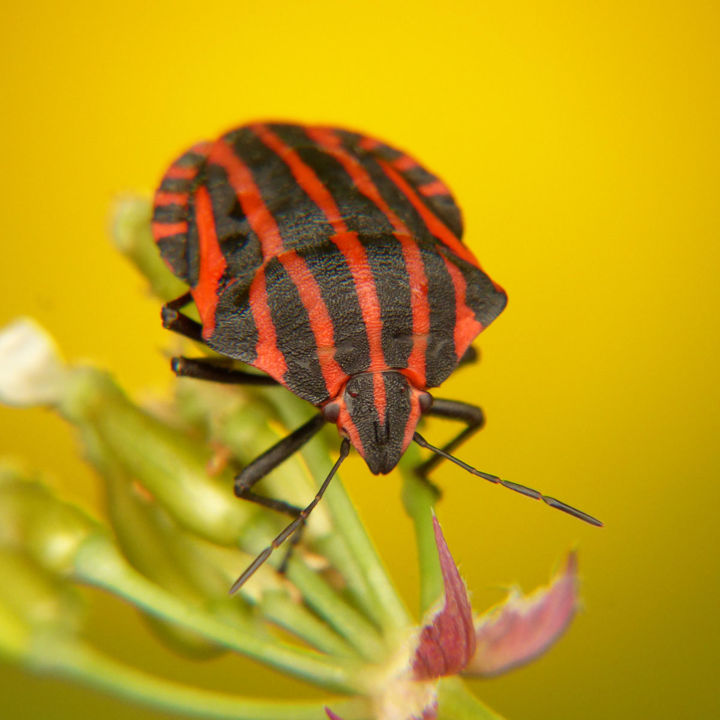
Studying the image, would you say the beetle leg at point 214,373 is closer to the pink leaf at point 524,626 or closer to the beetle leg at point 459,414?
the beetle leg at point 459,414

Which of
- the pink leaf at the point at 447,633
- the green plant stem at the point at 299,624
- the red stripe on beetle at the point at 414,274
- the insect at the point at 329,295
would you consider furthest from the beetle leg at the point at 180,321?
the pink leaf at the point at 447,633

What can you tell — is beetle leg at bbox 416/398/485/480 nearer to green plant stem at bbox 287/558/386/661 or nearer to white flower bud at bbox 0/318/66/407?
green plant stem at bbox 287/558/386/661

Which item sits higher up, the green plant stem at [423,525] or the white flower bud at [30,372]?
the white flower bud at [30,372]

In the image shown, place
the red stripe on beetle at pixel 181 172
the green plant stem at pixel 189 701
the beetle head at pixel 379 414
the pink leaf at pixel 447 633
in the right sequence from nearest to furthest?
the pink leaf at pixel 447 633, the green plant stem at pixel 189 701, the beetle head at pixel 379 414, the red stripe on beetle at pixel 181 172

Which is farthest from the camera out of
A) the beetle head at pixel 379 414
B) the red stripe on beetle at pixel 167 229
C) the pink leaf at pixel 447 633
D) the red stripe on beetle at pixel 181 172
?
→ the red stripe on beetle at pixel 181 172

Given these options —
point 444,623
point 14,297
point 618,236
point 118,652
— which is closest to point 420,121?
point 618,236

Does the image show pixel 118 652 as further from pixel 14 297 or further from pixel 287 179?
pixel 287 179

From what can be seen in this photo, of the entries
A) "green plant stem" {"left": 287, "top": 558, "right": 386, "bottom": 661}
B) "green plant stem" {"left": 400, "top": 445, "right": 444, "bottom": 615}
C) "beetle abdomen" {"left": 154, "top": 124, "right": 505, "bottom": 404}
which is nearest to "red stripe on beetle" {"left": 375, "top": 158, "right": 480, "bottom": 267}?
"beetle abdomen" {"left": 154, "top": 124, "right": 505, "bottom": 404}
